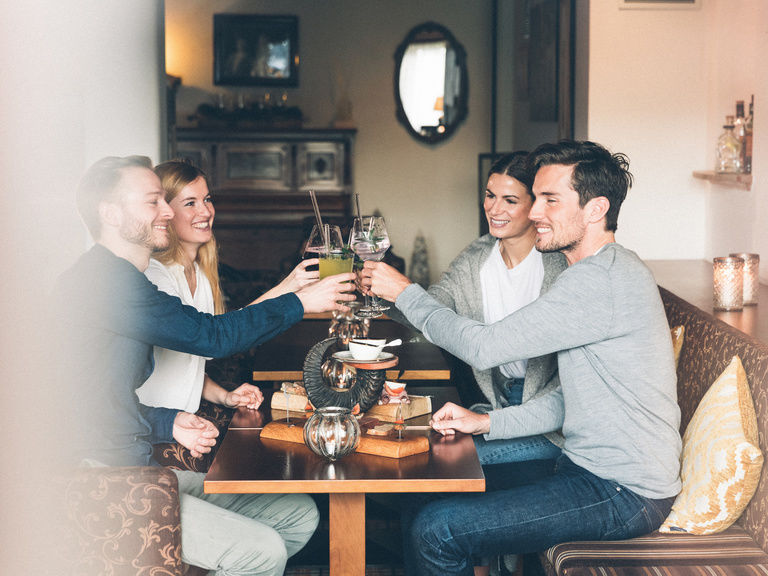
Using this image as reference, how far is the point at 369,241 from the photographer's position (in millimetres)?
2102

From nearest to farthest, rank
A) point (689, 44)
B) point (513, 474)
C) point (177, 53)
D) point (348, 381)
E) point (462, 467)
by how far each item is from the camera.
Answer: point (462, 467) < point (348, 381) < point (513, 474) < point (689, 44) < point (177, 53)

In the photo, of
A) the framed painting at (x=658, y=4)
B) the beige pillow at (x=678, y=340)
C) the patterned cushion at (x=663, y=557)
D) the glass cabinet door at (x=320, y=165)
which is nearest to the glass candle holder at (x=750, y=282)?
the beige pillow at (x=678, y=340)

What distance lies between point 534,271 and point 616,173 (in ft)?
1.92

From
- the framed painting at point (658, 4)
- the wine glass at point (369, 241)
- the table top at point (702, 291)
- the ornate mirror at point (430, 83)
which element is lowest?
the table top at point (702, 291)

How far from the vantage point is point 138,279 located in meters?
1.85

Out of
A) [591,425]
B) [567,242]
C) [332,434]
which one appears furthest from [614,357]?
[332,434]

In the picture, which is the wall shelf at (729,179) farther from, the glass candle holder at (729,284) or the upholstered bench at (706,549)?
the upholstered bench at (706,549)

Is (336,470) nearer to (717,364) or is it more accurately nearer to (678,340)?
(717,364)

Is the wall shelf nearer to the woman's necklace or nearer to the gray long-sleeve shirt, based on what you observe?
the gray long-sleeve shirt

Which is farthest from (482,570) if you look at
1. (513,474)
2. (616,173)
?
(616,173)

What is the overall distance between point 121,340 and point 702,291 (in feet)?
6.58

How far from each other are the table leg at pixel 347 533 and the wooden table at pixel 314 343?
1.77ft

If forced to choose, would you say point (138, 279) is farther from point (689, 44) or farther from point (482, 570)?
point (689, 44)

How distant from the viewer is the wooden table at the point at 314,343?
2455mm
